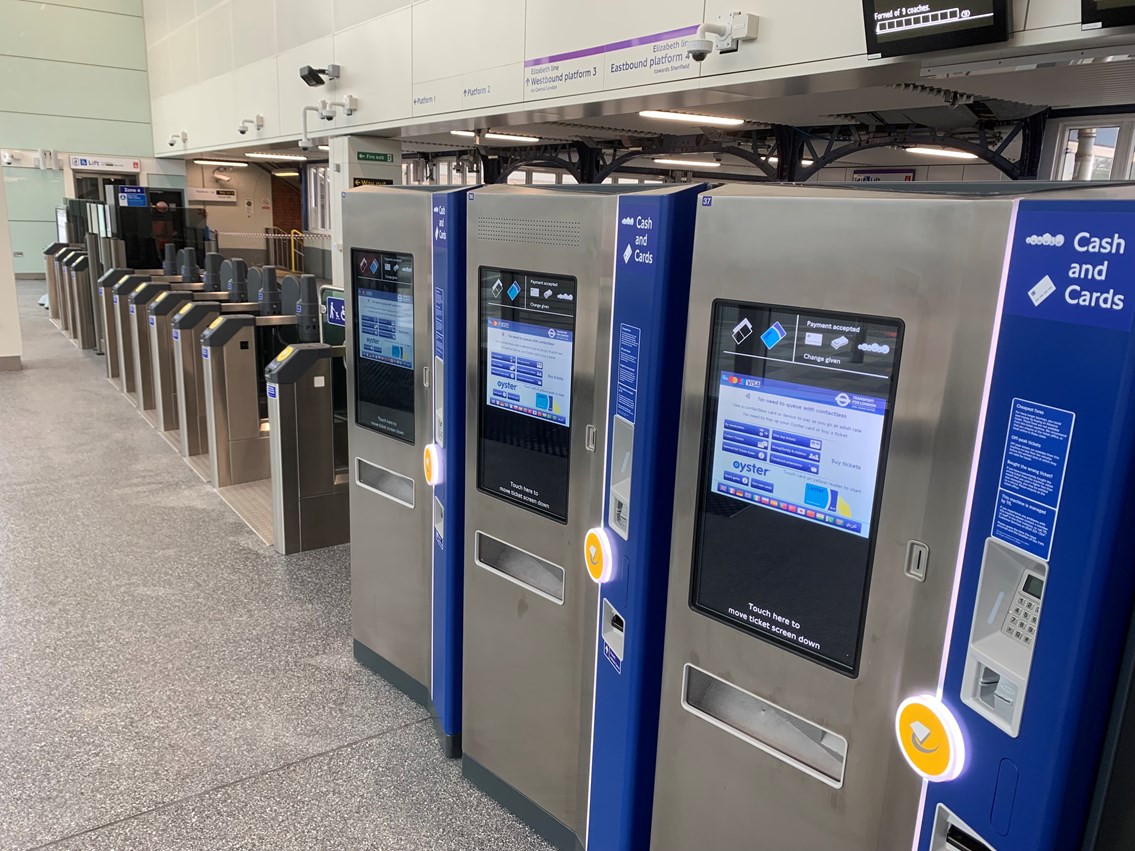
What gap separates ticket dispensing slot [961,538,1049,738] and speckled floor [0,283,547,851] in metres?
1.49

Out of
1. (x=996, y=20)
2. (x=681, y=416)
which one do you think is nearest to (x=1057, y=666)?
(x=681, y=416)

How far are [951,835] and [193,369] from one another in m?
5.74

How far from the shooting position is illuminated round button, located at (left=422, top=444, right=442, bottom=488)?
8.35 feet

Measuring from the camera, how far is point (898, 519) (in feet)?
4.43

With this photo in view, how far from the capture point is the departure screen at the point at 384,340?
2.71m

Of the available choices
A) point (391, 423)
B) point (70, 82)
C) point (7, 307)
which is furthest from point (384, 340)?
point (70, 82)

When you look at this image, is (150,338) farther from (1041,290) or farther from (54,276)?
(1041,290)

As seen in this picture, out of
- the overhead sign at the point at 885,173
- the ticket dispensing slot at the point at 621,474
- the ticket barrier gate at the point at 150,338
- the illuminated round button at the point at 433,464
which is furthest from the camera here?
the overhead sign at the point at 885,173

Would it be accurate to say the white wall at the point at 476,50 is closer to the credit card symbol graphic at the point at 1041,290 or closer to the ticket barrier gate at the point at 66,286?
the credit card symbol graphic at the point at 1041,290

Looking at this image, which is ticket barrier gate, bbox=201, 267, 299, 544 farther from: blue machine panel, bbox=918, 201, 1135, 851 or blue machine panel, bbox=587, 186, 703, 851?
blue machine panel, bbox=918, 201, 1135, 851

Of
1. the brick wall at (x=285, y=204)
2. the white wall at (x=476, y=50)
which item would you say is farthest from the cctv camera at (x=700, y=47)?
the brick wall at (x=285, y=204)

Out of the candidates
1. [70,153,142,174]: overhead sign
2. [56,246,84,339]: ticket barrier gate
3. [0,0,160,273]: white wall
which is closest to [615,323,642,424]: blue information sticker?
[56,246,84,339]: ticket barrier gate

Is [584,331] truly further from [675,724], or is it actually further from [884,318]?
[675,724]

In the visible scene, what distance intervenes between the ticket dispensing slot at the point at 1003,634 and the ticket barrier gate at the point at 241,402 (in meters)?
4.31
